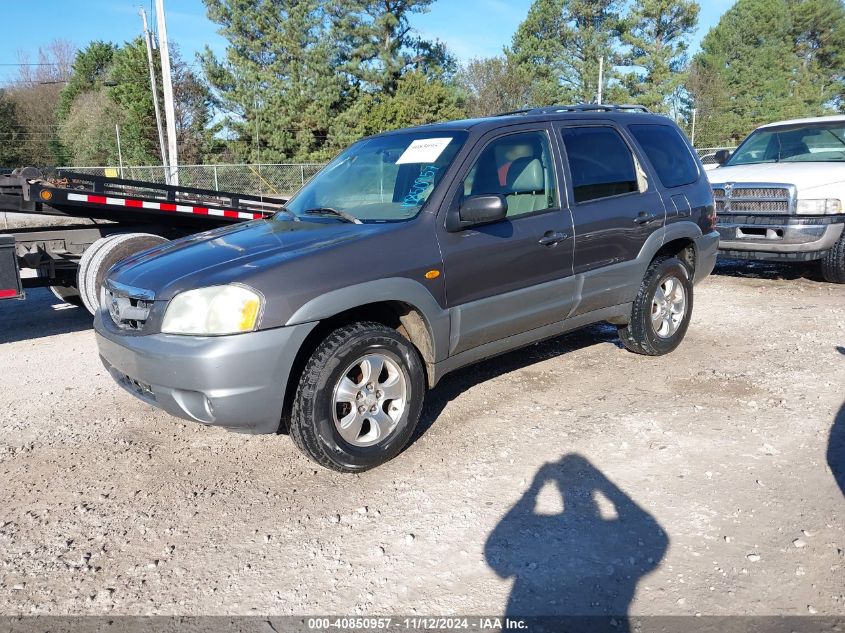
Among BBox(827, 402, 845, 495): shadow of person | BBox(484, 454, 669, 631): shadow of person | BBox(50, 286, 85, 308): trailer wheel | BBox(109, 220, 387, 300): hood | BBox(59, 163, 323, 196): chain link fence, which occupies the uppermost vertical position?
BBox(59, 163, 323, 196): chain link fence

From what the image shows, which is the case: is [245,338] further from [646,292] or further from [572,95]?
[572,95]

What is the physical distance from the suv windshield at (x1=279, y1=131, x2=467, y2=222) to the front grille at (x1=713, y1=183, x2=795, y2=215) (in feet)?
16.8

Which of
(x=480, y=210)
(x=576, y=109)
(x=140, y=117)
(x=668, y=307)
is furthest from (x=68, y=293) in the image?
(x=140, y=117)

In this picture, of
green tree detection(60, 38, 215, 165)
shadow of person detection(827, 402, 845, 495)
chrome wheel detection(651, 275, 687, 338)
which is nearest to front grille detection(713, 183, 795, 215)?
chrome wheel detection(651, 275, 687, 338)

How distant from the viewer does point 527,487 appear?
361 cm

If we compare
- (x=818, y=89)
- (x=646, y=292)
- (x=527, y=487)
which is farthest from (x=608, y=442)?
(x=818, y=89)

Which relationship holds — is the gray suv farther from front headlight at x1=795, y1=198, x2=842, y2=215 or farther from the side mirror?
front headlight at x1=795, y1=198, x2=842, y2=215

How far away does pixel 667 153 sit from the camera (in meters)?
5.72

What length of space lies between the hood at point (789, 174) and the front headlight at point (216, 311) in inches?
271

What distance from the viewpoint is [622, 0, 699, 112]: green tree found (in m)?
47.7

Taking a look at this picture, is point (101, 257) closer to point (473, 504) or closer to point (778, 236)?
point (473, 504)

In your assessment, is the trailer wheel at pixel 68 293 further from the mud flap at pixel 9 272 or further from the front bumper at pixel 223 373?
the front bumper at pixel 223 373

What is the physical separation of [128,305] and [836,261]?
8.19 m

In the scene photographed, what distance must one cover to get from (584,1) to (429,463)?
5394cm
